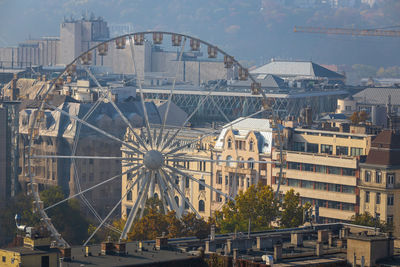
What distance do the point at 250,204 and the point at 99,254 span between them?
4288cm

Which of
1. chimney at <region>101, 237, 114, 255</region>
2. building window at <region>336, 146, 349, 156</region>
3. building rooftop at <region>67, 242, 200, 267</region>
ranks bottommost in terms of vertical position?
building rooftop at <region>67, 242, 200, 267</region>

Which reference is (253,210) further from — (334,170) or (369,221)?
(334,170)

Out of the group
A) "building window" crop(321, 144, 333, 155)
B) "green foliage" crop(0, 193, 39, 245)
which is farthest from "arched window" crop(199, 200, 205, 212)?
"green foliage" crop(0, 193, 39, 245)

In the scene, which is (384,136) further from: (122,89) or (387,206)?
(122,89)

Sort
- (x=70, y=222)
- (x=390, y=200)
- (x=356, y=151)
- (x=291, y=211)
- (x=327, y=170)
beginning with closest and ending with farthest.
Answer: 1. (x=291, y=211)
2. (x=390, y=200)
3. (x=327, y=170)
4. (x=356, y=151)
5. (x=70, y=222)

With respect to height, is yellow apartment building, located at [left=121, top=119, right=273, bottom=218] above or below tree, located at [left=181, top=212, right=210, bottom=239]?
above

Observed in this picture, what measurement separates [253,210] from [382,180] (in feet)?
36.2

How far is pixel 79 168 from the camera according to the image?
161 m

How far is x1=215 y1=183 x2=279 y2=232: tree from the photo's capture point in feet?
391

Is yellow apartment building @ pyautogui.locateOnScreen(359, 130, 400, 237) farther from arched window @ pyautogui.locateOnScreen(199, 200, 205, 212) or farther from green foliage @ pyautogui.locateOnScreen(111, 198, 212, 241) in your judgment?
arched window @ pyautogui.locateOnScreen(199, 200, 205, 212)

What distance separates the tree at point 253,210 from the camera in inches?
4692

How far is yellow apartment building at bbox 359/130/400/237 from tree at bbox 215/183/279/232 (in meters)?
7.66

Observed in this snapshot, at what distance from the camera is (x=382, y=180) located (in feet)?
407

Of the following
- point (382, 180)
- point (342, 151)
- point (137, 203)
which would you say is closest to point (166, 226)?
point (137, 203)
